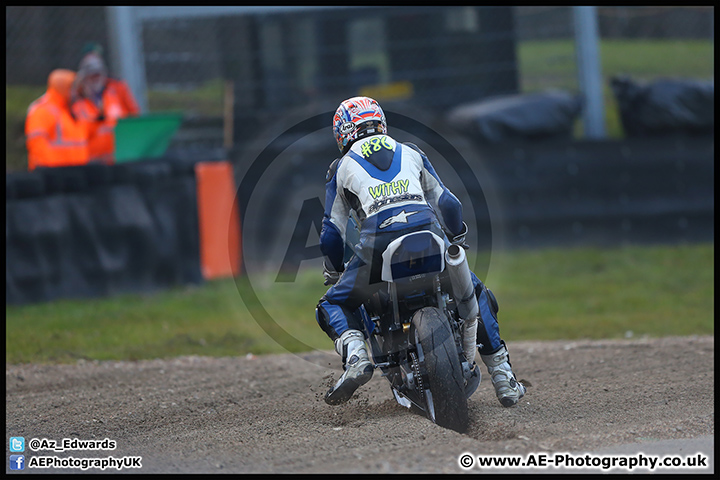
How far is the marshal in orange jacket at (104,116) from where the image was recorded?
10438mm

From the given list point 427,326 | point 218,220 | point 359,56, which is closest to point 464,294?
point 427,326

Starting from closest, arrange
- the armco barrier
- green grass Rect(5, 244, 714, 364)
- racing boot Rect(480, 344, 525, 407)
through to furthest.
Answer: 1. racing boot Rect(480, 344, 525, 407)
2. green grass Rect(5, 244, 714, 364)
3. the armco barrier

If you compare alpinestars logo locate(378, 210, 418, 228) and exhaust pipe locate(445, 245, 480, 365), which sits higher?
alpinestars logo locate(378, 210, 418, 228)

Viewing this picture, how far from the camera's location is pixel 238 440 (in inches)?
186

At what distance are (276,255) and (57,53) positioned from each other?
4322 millimetres

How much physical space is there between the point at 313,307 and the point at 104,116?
12.7ft

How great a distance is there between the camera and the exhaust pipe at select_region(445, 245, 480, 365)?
186 inches

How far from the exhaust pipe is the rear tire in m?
0.31

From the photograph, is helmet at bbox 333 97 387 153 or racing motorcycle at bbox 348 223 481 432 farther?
helmet at bbox 333 97 387 153

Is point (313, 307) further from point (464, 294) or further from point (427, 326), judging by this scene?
point (427, 326)

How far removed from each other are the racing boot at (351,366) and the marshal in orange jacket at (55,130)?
20.6ft

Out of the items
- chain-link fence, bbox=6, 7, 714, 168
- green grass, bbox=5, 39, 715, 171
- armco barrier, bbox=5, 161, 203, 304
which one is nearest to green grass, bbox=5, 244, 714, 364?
armco barrier, bbox=5, 161, 203, 304

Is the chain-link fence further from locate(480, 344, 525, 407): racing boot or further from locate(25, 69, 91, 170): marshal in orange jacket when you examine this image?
locate(480, 344, 525, 407): racing boot

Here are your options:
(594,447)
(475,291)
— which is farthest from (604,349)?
(594,447)
